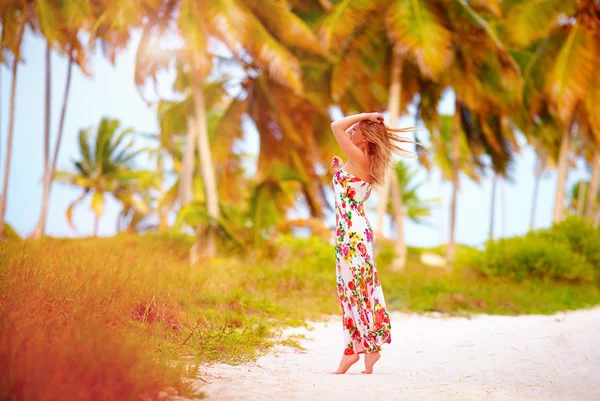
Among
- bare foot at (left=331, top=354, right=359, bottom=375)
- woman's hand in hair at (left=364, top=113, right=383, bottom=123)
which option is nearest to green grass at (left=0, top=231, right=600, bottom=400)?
bare foot at (left=331, top=354, right=359, bottom=375)

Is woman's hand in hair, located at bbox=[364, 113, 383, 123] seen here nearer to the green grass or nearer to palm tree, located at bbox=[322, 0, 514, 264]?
the green grass

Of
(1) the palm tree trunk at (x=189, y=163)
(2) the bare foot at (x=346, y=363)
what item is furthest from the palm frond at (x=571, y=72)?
(2) the bare foot at (x=346, y=363)

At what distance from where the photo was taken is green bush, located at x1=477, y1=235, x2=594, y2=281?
13121mm

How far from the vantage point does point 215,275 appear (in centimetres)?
952

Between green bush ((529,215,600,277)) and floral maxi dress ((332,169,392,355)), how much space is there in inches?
413

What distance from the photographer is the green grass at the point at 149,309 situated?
3402mm

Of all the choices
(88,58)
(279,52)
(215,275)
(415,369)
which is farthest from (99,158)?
(415,369)

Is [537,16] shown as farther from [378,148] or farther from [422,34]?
[378,148]

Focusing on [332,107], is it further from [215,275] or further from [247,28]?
[215,275]

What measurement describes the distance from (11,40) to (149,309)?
1619 centimetres

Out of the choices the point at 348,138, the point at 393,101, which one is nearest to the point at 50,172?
the point at 393,101

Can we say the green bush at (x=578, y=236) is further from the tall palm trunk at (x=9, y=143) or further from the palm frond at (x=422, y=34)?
the tall palm trunk at (x=9, y=143)

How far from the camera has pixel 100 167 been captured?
116 ft

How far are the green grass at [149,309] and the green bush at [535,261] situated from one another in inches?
9.3
